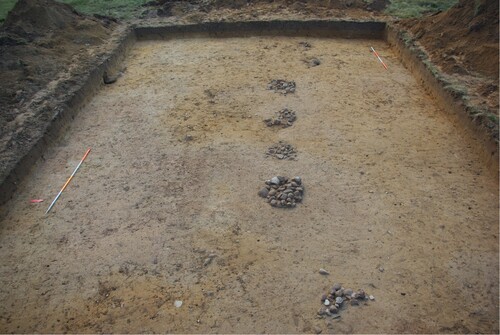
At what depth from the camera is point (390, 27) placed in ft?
Result: 24.4

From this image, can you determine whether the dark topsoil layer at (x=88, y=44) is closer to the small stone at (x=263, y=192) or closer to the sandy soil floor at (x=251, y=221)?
the sandy soil floor at (x=251, y=221)

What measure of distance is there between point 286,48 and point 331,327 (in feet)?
18.7

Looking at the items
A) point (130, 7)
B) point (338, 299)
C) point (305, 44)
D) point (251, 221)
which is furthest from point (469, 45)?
point (130, 7)

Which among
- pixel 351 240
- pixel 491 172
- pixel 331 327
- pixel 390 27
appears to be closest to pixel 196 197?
pixel 351 240

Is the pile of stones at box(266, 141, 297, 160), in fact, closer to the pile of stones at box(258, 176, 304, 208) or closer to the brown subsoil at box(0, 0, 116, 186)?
the pile of stones at box(258, 176, 304, 208)

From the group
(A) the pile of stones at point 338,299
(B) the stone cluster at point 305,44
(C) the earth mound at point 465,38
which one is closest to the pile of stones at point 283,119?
(B) the stone cluster at point 305,44

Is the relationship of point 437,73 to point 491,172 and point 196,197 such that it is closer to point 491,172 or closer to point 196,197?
point 491,172

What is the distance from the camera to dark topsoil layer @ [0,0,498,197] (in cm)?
519

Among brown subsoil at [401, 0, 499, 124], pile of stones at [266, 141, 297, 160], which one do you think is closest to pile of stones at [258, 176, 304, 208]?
pile of stones at [266, 141, 297, 160]

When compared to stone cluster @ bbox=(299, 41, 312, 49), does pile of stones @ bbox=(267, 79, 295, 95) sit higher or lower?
lower

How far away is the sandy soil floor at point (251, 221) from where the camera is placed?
3.16 metres

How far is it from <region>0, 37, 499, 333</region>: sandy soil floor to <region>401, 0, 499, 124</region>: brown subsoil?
55 cm

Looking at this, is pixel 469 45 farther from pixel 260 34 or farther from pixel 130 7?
pixel 130 7

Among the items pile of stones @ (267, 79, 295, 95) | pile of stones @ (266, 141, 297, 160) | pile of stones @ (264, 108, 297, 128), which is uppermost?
pile of stones @ (267, 79, 295, 95)
